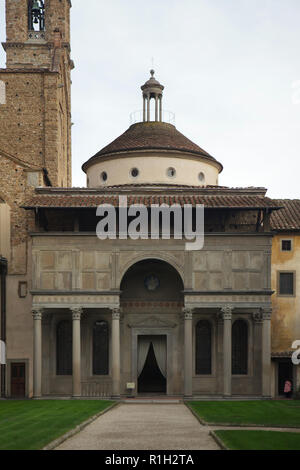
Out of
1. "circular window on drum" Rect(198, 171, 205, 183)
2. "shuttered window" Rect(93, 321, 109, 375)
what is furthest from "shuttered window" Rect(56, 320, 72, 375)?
"circular window on drum" Rect(198, 171, 205, 183)

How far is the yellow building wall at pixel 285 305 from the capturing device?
43.2 m

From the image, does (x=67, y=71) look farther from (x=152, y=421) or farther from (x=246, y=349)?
(x=152, y=421)

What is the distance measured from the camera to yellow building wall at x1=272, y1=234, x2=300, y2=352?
43.2 meters

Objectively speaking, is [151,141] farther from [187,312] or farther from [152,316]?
[187,312]

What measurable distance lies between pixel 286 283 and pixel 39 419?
21.4 meters

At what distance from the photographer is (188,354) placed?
39.0 m

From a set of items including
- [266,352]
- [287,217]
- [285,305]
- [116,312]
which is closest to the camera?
[266,352]

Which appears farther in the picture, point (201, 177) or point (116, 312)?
point (201, 177)

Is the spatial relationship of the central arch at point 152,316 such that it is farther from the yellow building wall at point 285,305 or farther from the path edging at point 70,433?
the path edging at point 70,433

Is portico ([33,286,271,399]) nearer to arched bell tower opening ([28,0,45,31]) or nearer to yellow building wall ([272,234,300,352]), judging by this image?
yellow building wall ([272,234,300,352])

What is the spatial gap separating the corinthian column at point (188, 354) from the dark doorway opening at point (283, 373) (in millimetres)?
6534

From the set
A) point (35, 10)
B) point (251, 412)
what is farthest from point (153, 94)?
point (251, 412)

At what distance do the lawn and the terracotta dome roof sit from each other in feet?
61.7

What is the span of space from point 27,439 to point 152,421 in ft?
24.0
